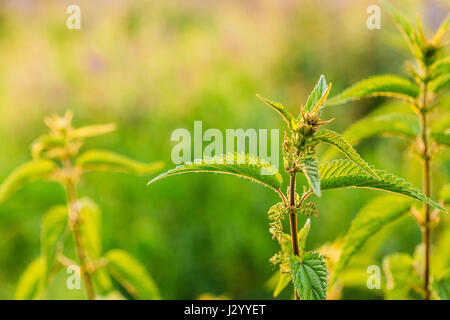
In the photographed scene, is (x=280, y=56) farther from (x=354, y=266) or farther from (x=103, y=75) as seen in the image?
(x=354, y=266)

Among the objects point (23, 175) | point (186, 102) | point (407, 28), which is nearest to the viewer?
point (407, 28)

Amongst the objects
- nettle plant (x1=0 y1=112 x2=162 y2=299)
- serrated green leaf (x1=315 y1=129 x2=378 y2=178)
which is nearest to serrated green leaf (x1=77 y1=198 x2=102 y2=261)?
nettle plant (x1=0 y1=112 x2=162 y2=299)

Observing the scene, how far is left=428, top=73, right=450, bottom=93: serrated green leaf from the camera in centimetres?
65

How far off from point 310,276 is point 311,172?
0.34 feet

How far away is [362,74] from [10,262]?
1.99 m

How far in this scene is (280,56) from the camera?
2812mm

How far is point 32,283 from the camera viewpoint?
805 millimetres

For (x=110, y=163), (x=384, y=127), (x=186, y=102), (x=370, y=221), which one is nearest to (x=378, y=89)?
(x=384, y=127)

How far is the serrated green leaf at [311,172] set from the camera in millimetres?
385

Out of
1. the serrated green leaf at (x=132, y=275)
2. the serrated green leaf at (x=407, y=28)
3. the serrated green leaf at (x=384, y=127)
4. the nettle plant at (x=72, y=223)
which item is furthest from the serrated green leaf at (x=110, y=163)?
the serrated green leaf at (x=407, y=28)

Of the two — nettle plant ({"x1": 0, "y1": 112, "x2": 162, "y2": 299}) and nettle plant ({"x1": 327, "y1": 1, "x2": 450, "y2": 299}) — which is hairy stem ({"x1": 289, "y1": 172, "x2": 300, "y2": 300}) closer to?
nettle plant ({"x1": 327, "y1": 1, "x2": 450, "y2": 299})

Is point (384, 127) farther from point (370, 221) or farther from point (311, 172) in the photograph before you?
point (311, 172)
